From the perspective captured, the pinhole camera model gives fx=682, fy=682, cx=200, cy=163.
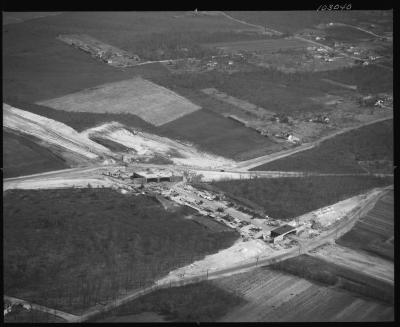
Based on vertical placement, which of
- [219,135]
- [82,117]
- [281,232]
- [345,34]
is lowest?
[281,232]

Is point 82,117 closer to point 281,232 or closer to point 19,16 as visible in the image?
point 281,232

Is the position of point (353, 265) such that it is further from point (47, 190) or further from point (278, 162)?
point (47, 190)

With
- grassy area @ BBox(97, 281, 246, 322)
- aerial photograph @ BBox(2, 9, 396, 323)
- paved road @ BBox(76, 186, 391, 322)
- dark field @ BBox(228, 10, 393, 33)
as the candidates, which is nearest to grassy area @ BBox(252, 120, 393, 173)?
aerial photograph @ BBox(2, 9, 396, 323)

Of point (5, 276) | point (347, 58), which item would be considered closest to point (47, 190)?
point (5, 276)

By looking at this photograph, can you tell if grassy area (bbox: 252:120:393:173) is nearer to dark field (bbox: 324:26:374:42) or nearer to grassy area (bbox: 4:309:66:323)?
grassy area (bbox: 4:309:66:323)

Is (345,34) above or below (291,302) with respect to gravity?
above

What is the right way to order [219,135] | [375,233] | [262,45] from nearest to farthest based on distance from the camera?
[375,233]
[219,135]
[262,45]

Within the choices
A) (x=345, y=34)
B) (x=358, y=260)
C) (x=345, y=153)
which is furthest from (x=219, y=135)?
(x=345, y=34)
